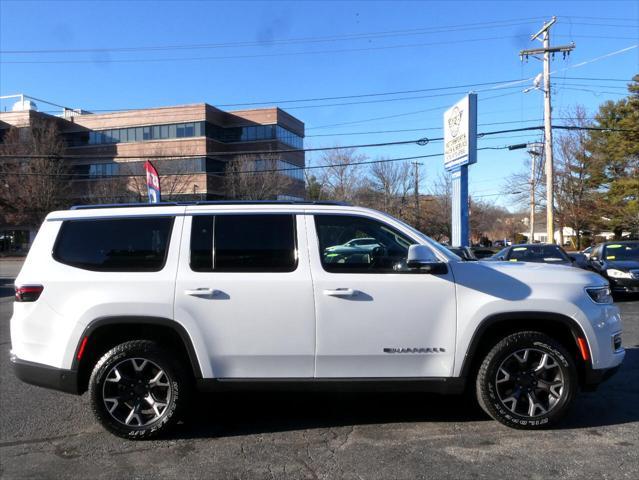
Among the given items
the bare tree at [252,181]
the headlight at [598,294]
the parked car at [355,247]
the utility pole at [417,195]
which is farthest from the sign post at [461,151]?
the utility pole at [417,195]

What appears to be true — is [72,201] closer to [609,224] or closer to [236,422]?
[609,224]

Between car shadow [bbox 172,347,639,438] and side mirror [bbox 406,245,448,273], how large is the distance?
142 centimetres

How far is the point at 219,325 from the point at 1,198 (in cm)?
4979

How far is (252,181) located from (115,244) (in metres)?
39.0

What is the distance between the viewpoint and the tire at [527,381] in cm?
412

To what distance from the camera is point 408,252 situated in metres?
4.06

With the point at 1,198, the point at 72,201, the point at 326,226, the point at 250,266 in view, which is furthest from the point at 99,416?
the point at 72,201

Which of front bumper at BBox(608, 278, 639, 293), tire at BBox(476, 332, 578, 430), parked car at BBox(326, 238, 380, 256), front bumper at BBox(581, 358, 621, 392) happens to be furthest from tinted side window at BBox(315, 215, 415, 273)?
front bumper at BBox(608, 278, 639, 293)

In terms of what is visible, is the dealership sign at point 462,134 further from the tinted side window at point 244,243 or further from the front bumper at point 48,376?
the front bumper at point 48,376

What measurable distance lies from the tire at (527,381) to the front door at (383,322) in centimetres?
39

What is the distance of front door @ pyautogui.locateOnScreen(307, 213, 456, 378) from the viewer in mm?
4043

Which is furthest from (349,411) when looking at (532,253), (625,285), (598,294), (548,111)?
(548,111)

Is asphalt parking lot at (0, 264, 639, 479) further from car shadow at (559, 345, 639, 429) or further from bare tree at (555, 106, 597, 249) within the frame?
bare tree at (555, 106, 597, 249)

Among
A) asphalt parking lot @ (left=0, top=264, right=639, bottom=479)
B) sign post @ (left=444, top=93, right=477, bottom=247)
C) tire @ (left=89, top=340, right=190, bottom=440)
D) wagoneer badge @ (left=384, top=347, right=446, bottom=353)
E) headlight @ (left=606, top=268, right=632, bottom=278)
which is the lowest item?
asphalt parking lot @ (left=0, top=264, right=639, bottom=479)
